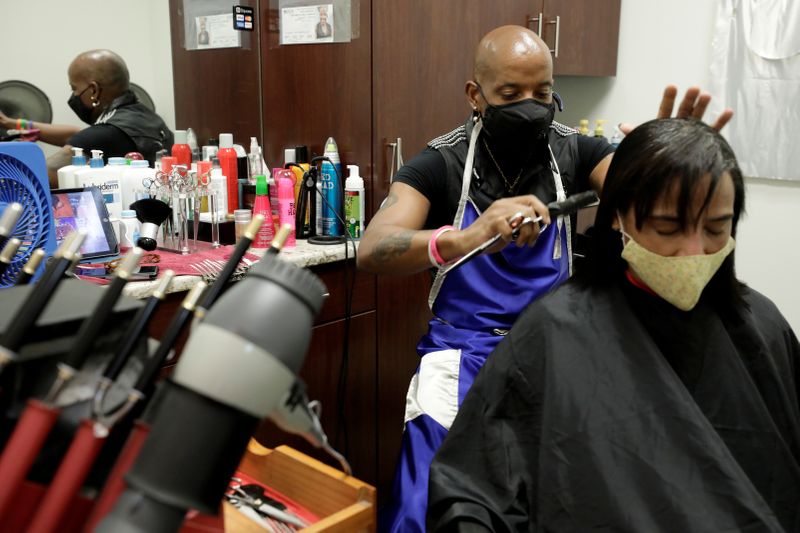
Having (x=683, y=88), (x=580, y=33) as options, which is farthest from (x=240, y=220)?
(x=683, y=88)

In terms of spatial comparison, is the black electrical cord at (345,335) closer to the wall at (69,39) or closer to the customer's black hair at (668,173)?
the wall at (69,39)

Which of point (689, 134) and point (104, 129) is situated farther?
point (104, 129)

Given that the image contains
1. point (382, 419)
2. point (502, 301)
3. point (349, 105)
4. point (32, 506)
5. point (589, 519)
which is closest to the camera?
point (32, 506)

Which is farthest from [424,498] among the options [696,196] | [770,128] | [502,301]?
[770,128]

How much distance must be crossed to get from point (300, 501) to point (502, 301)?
850mm

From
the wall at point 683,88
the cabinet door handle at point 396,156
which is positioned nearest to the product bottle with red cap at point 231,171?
the cabinet door handle at point 396,156

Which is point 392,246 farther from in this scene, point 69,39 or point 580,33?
point 580,33

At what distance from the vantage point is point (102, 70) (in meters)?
2.20

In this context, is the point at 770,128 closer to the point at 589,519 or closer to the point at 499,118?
the point at 499,118

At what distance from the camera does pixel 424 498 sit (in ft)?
5.03

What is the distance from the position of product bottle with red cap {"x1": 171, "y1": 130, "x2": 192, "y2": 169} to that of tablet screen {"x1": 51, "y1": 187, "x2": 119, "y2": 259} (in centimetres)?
53

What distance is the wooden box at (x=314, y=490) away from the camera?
3.51 feet

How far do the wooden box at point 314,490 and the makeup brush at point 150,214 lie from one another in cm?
100

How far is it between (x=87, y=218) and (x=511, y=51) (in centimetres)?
123
